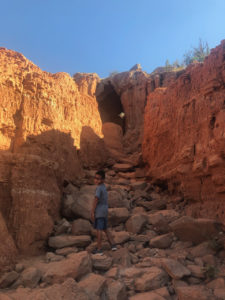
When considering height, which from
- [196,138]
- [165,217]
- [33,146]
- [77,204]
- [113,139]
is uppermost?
[113,139]

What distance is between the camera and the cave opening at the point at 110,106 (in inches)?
575

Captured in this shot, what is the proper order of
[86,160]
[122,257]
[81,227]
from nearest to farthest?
1. [122,257]
2. [81,227]
3. [86,160]

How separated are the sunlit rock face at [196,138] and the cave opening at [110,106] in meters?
7.50

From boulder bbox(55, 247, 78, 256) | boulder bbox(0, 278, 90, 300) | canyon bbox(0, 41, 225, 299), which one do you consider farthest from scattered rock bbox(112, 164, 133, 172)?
boulder bbox(0, 278, 90, 300)

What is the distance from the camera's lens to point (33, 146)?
5094 millimetres

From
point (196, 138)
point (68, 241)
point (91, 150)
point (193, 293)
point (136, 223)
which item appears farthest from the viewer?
point (91, 150)

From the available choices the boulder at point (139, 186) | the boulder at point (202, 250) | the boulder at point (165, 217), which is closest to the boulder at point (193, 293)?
the boulder at point (202, 250)

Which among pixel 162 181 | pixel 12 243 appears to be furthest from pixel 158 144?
pixel 12 243

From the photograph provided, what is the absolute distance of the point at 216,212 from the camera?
447cm

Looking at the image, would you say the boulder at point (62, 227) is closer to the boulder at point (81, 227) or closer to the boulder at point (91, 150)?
the boulder at point (81, 227)

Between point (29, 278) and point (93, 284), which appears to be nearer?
point (93, 284)

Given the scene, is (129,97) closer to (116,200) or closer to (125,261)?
(116,200)

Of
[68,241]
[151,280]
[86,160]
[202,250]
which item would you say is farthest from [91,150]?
[151,280]

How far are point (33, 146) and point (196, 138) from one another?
3.62m
